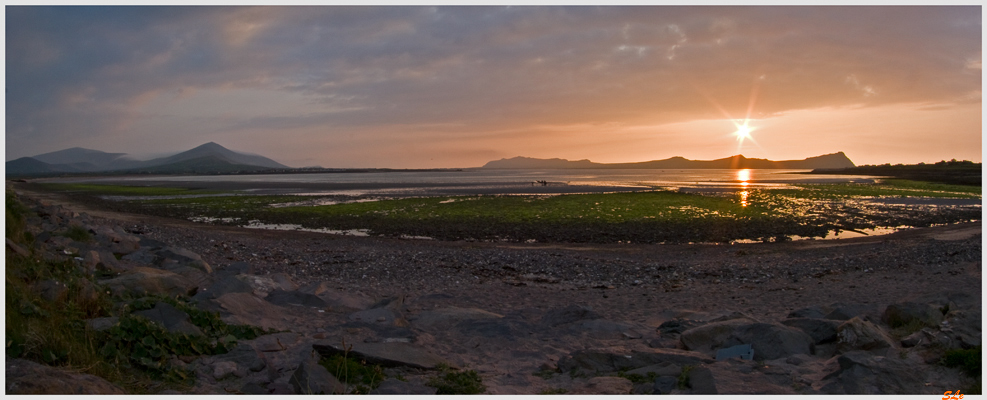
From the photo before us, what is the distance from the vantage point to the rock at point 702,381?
239 inches

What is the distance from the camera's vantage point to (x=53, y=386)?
208 inches

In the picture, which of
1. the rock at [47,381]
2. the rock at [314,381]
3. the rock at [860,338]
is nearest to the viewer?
the rock at [47,381]

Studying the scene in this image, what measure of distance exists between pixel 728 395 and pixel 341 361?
4.60 metres

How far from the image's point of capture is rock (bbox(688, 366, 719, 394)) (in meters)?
6.06

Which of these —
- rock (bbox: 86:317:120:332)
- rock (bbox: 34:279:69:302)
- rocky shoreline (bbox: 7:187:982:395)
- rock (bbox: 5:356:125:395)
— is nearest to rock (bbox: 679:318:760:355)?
rocky shoreline (bbox: 7:187:982:395)

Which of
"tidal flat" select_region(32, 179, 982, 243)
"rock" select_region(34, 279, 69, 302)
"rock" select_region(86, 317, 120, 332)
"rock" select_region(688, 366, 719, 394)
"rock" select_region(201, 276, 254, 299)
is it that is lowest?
"tidal flat" select_region(32, 179, 982, 243)

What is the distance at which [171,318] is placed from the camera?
7.54 m

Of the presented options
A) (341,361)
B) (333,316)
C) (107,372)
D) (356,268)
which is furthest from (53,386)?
(356,268)

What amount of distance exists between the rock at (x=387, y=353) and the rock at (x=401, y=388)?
0.47 meters

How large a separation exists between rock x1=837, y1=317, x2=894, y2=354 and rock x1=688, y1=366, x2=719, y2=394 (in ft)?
9.06

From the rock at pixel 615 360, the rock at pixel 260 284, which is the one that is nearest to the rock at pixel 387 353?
the rock at pixel 615 360

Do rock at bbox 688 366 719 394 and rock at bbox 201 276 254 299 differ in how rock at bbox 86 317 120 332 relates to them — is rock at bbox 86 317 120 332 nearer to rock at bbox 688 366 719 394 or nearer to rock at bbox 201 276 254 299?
rock at bbox 201 276 254 299

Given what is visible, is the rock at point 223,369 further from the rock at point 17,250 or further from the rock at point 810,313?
the rock at point 810,313

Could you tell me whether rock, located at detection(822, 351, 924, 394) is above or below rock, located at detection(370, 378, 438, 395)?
above
